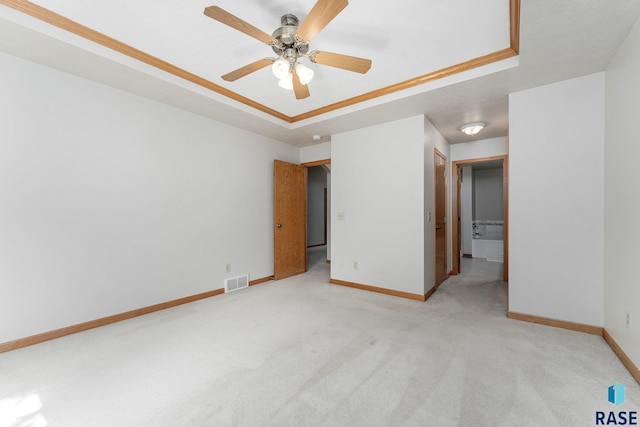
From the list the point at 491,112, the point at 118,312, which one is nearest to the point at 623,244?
the point at 491,112

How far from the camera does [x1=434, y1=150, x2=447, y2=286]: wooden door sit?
4.04 m

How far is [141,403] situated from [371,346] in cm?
169

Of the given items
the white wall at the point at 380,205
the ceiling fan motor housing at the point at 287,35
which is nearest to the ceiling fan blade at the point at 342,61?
the ceiling fan motor housing at the point at 287,35

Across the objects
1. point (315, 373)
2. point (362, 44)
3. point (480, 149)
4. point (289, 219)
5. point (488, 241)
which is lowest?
point (315, 373)

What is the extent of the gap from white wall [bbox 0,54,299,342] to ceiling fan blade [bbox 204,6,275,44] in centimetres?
A: 204

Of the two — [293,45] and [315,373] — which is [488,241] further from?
[293,45]

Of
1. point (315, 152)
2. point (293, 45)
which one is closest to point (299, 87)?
point (293, 45)

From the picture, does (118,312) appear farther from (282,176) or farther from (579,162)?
(579,162)

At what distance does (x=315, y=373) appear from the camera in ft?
6.21

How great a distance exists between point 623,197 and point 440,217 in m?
2.24

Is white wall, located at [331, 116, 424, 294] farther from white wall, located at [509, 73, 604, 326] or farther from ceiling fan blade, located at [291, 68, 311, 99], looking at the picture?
ceiling fan blade, located at [291, 68, 311, 99]

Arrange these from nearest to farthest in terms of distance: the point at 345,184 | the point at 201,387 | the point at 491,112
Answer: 1. the point at 201,387
2. the point at 491,112
3. the point at 345,184

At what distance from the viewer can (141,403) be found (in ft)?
5.28

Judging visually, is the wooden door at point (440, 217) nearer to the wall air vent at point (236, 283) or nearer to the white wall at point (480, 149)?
the white wall at point (480, 149)
